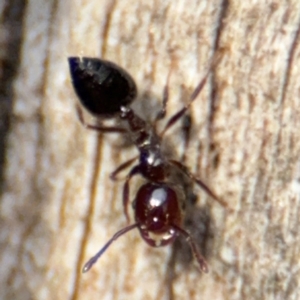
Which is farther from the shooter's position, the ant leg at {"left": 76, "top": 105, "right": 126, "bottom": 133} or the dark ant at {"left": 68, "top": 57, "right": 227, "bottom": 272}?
the ant leg at {"left": 76, "top": 105, "right": 126, "bottom": 133}

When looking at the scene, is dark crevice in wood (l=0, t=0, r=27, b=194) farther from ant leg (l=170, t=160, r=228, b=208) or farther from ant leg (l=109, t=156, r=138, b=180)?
ant leg (l=170, t=160, r=228, b=208)

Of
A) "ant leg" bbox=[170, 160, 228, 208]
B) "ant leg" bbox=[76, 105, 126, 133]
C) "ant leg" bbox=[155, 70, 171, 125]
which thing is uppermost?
"ant leg" bbox=[155, 70, 171, 125]

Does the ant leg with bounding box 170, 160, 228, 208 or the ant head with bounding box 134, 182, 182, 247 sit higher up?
the ant leg with bounding box 170, 160, 228, 208

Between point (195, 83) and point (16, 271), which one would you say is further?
point (16, 271)

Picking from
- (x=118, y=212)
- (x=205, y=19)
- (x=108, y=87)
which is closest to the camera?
(x=205, y=19)

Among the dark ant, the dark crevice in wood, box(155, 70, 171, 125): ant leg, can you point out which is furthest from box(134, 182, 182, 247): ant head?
the dark crevice in wood

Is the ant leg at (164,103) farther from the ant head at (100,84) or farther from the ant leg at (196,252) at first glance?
the ant leg at (196,252)

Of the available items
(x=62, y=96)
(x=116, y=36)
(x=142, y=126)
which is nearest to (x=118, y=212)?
(x=142, y=126)

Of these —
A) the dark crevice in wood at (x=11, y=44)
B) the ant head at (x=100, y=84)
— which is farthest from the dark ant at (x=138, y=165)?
the dark crevice in wood at (x=11, y=44)

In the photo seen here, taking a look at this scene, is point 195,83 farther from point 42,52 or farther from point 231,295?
point 231,295

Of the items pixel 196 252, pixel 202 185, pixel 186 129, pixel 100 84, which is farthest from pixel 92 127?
pixel 196 252
